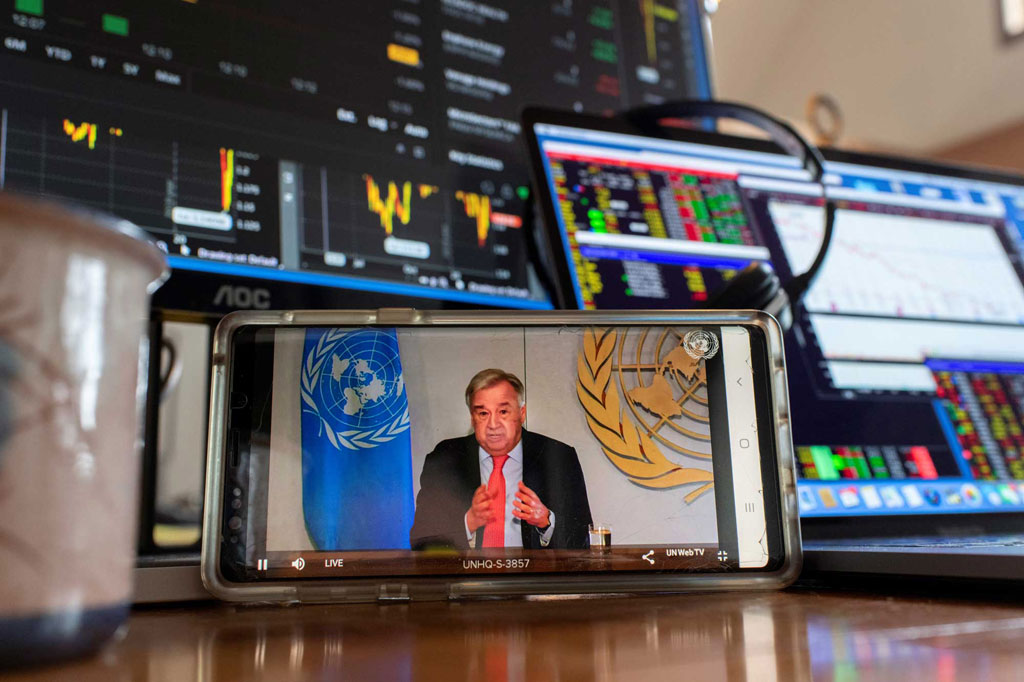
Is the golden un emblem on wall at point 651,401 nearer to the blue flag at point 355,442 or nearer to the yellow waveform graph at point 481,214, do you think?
the blue flag at point 355,442

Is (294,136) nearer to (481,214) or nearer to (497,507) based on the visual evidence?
(481,214)

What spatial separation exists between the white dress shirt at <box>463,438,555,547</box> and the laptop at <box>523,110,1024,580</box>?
0.22 metres

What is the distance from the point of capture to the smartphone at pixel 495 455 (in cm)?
36

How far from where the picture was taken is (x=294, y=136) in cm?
58

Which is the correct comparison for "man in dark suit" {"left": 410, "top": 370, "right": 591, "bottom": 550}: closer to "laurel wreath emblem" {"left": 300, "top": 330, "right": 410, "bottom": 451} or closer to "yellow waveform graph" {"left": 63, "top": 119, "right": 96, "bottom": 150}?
"laurel wreath emblem" {"left": 300, "top": 330, "right": 410, "bottom": 451}

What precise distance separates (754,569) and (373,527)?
185 mm

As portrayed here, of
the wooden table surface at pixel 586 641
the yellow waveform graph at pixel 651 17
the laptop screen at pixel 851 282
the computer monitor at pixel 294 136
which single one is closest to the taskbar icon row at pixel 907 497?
the laptop screen at pixel 851 282

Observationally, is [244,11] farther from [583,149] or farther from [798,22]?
[798,22]

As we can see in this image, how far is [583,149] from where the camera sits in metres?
0.64

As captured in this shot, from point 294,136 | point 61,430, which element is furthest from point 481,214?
point 61,430

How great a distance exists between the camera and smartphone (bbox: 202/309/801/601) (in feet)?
1.19

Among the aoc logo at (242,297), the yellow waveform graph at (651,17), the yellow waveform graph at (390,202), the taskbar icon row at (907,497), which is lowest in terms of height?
the taskbar icon row at (907,497)

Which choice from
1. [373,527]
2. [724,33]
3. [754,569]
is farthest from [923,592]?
[724,33]

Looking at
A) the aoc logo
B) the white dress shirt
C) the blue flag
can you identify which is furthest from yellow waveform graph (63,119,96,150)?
the white dress shirt
